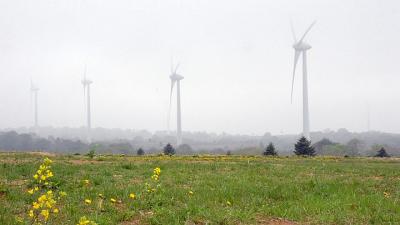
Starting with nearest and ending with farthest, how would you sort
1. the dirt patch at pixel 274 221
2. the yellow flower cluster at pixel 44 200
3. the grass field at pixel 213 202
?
1. the yellow flower cluster at pixel 44 200
2. the grass field at pixel 213 202
3. the dirt patch at pixel 274 221

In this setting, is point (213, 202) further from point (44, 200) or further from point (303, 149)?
point (303, 149)

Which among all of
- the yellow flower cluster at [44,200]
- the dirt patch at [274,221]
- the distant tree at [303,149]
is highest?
the yellow flower cluster at [44,200]

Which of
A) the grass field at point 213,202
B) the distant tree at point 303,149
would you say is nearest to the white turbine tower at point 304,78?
the distant tree at point 303,149

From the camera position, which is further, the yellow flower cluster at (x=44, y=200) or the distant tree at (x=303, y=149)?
the distant tree at (x=303, y=149)

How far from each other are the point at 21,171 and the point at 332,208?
1266 cm

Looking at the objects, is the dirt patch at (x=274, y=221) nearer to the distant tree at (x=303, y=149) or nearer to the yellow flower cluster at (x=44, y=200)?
the yellow flower cluster at (x=44, y=200)

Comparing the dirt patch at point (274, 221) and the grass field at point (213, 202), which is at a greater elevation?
the grass field at point (213, 202)

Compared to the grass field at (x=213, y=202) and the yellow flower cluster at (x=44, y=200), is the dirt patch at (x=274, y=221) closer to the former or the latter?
the grass field at (x=213, y=202)

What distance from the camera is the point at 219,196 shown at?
13742 millimetres

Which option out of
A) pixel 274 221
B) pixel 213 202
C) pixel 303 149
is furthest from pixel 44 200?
pixel 303 149

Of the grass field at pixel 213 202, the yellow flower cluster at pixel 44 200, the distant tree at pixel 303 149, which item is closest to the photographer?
the yellow flower cluster at pixel 44 200

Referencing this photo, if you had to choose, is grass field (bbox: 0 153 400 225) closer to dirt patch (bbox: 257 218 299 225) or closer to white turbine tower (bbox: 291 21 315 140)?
dirt patch (bbox: 257 218 299 225)

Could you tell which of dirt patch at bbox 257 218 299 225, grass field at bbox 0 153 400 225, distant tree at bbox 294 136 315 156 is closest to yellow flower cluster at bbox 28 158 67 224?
grass field at bbox 0 153 400 225

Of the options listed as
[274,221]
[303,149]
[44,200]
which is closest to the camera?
[44,200]
